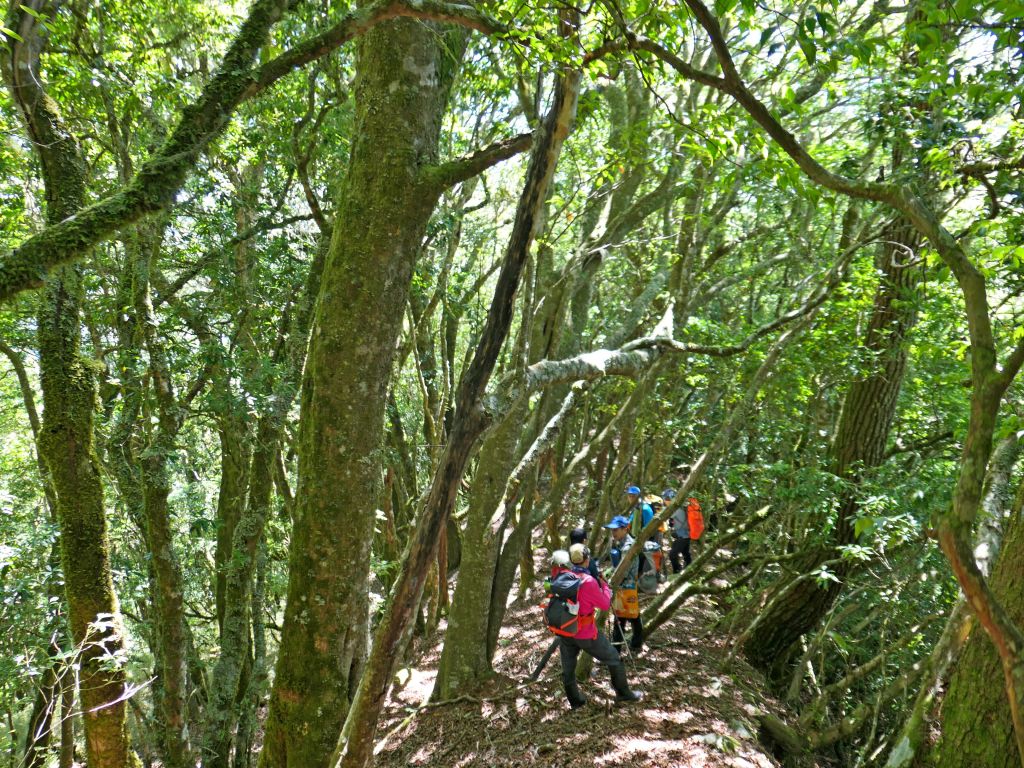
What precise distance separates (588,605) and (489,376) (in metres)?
4.23

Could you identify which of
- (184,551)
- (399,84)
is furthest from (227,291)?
(184,551)

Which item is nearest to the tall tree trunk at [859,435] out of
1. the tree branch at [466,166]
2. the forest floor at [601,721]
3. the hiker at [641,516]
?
the forest floor at [601,721]

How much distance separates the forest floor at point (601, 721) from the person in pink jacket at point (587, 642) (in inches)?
7.4

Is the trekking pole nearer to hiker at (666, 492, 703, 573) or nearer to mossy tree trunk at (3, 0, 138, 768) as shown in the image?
mossy tree trunk at (3, 0, 138, 768)

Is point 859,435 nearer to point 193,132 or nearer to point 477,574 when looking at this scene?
point 477,574

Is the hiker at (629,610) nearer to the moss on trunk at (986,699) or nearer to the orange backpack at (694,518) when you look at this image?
the orange backpack at (694,518)

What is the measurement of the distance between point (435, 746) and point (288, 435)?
636cm

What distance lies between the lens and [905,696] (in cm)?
711

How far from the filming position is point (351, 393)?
3.74 meters

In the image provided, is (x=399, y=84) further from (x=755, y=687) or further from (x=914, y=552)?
(x=755, y=687)

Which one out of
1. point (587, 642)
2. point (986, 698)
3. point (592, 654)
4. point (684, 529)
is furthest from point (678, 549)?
point (986, 698)

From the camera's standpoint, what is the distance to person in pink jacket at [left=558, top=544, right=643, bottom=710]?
6.77 m

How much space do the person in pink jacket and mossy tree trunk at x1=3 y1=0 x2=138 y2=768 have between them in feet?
13.6

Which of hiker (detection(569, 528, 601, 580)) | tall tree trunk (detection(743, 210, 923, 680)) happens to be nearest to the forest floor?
tall tree trunk (detection(743, 210, 923, 680))
